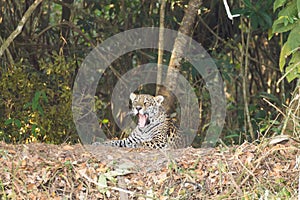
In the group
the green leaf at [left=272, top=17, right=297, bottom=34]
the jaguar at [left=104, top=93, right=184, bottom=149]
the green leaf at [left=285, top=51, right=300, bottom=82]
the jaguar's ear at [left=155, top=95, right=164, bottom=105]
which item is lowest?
the jaguar at [left=104, top=93, right=184, bottom=149]

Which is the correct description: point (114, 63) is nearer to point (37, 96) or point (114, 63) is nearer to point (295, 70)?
point (37, 96)

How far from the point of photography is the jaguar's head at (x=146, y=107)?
353 inches

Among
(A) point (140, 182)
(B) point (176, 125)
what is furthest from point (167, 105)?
(A) point (140, 182)

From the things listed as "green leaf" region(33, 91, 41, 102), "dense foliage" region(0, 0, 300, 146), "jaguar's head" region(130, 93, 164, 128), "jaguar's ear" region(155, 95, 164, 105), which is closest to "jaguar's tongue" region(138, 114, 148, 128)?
"jaguar's head" region(130, 93, 164, 128)

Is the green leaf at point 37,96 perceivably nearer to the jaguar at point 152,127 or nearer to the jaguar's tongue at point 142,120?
the jaguar at point 152,127

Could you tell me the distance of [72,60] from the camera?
10062 millimetres

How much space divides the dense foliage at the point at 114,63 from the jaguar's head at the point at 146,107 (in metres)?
0.87

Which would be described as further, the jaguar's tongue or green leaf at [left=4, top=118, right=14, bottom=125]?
the jaguar's tongue

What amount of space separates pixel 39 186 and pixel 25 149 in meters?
0.67

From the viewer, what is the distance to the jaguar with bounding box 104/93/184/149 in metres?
8.78

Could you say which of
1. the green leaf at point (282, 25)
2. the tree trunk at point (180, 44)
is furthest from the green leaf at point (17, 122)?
the green leaf at point (282, 25)

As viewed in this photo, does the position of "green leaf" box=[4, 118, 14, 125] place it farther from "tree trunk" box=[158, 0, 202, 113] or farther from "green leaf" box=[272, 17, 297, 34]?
"green leaf" box=[272, 17, 297, 34]

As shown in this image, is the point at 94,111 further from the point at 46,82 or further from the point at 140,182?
the point at 140,182

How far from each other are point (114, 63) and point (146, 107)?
191 centimetres
